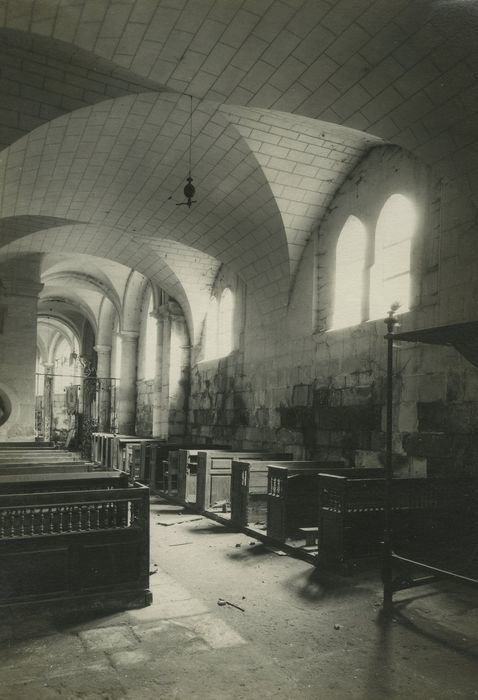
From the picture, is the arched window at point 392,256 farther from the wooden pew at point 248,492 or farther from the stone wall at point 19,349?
the stone wall at point 19,349

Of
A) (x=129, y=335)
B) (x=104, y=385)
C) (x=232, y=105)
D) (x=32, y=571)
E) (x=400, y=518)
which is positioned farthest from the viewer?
(x=104, y=385)

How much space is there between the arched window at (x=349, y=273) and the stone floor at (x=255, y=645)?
4514 mm

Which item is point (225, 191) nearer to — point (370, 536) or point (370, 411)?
point (370, 411)

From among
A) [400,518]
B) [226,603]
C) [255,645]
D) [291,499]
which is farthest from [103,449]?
[255,645]

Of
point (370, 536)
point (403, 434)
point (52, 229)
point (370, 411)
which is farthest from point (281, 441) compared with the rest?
point (52, 229)

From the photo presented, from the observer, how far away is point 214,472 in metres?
9.10

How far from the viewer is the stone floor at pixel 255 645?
3231 millimetres

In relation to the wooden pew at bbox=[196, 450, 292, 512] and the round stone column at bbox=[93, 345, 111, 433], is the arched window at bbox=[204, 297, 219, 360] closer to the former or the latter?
the wooden pew at bbox=[196, 450, 292, 512]

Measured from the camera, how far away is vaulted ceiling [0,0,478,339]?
5.46 metres

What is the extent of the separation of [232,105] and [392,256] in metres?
3.11

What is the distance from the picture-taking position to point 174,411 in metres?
14.8

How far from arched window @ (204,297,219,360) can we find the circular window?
528 centimetres

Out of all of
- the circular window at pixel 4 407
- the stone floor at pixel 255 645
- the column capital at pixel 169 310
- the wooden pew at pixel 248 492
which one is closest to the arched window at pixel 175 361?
the column capital at pixel 169 310

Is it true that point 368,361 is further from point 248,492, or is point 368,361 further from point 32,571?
point 32,571
